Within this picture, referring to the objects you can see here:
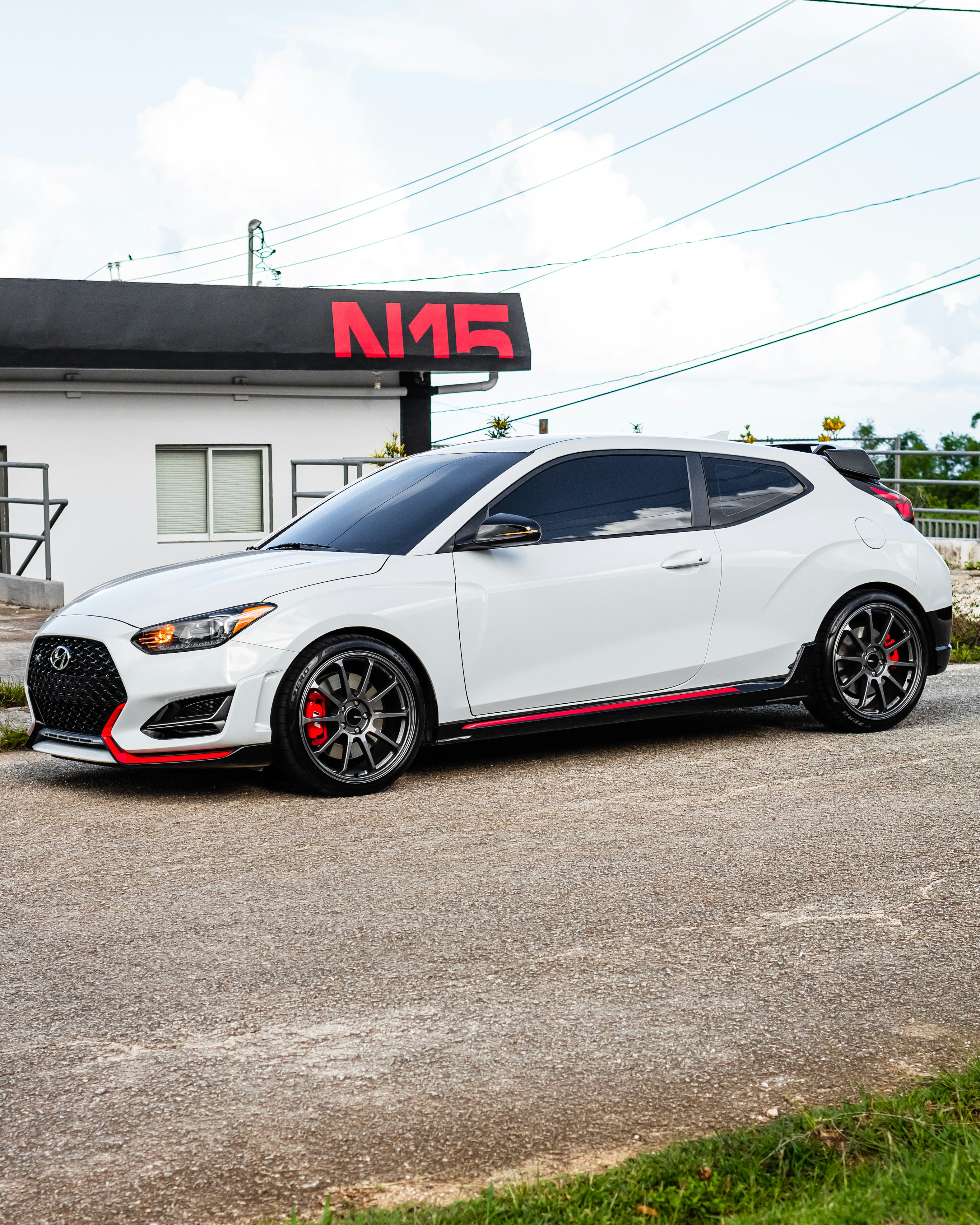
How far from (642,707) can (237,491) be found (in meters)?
16.2

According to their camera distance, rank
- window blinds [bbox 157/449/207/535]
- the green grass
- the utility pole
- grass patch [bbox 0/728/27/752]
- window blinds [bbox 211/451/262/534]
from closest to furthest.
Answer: the green grass, grass patch [bbox 0/728/27/752], window blinds [bbox 157/449/207/535], window blinds [bbox 211/451/262/534], the utility pole

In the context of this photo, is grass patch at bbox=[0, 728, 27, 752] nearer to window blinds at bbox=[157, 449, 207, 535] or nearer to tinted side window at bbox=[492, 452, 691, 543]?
tinted side window at bbox=[492, 452, 691, 543]

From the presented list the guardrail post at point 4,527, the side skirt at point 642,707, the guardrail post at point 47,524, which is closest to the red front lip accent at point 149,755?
the side skirt at point 642,707

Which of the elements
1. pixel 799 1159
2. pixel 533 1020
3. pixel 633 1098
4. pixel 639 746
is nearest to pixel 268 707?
pixel 639 746

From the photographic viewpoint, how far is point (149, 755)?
6285 millimetres

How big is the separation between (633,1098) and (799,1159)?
1.60ft

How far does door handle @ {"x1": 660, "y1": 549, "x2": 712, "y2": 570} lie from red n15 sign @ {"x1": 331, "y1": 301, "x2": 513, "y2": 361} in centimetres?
1523

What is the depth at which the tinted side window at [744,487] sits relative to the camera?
7.64 meters

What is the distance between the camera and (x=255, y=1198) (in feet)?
9.30

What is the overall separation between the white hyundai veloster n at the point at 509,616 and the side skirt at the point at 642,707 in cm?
1

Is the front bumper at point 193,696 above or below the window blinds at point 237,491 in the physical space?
below

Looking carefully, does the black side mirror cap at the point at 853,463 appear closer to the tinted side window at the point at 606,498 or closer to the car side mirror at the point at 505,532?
the tinted side window at the point at 606,498

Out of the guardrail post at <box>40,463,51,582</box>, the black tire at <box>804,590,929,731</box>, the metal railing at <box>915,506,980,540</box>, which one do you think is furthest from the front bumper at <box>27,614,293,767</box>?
the metal railing at <box>915,506,980,540</box>

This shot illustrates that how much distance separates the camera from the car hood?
6.41 m
